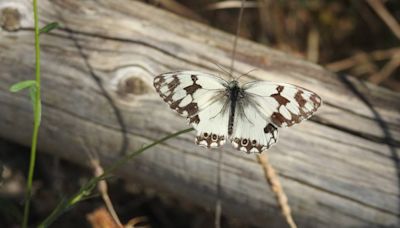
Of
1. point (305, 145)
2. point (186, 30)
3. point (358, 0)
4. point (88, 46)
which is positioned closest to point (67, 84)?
point (88, 46)

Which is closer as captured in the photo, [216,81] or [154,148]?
[216,81]

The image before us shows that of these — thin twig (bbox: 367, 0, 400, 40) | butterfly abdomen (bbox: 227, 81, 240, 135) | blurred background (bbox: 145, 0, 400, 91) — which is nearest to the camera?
butterfly abdomen (bbox: 227, 81, 240, 135)

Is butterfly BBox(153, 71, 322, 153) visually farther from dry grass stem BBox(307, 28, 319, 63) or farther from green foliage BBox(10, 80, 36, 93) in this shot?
dry grass stem BBox(307, 28, 319, 63)

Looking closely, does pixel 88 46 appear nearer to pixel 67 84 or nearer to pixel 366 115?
pixel 67 84

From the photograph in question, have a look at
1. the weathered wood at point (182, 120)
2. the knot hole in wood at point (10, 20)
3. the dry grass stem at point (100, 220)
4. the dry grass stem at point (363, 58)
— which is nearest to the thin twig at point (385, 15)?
the dry grass stem at point (363, 58)

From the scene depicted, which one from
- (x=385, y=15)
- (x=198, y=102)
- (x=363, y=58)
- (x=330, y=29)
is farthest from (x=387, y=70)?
(x=198, y=102)

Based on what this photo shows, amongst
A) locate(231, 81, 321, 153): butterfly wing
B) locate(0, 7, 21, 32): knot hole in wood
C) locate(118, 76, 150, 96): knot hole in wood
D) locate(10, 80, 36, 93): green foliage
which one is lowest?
locate(10, 80, 36, 93): green foliage

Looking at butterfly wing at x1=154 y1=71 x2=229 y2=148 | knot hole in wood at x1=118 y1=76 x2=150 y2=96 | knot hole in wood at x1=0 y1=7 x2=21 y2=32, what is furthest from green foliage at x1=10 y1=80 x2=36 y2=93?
knot hole in wood at x1=0 y1=7 x2=21 y2=32

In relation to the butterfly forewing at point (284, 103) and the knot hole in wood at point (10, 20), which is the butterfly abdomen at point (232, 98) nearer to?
the butterfly forewing at point (284, 103)
